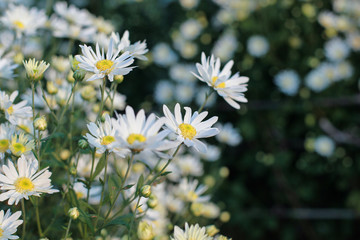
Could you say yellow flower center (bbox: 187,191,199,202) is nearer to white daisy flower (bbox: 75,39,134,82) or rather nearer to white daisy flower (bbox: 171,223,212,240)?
white daisy flower (bbox: 171,223,212,240)

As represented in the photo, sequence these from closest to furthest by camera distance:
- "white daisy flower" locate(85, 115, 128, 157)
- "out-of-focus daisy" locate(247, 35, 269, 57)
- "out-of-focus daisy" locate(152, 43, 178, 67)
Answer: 1. "white daisy flower" locate(85, 115, 128, 157)
2. "out-of-focus daisy" locate(247, 35, 269, 57)
3. "out-of-focus daisy" locate(152, 43, 178, 67)

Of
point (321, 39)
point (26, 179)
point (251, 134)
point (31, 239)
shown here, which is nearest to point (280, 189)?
point (251, 134)

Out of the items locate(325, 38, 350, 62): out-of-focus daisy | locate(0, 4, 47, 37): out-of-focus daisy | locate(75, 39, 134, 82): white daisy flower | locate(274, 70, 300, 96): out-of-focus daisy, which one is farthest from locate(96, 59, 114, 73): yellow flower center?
locate(325, 38, 350, 62): out-of-focus daisy

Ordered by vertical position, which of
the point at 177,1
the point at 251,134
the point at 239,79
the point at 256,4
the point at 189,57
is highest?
the point at 177,1

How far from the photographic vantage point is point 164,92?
2.85 m

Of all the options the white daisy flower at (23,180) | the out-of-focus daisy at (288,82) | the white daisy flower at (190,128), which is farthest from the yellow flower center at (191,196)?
the out-of-focus daisy at (288,82)

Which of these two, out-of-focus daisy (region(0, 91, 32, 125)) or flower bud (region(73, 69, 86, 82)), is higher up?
flower bud (region(73, 69, 86, 82))

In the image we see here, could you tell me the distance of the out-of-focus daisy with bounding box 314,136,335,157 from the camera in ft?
8.02

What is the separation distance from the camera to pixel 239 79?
114 centimetres

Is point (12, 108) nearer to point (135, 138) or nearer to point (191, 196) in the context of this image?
point (135, 138)

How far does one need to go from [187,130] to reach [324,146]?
1746mm

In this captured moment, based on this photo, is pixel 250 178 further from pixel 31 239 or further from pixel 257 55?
pixel 31 239

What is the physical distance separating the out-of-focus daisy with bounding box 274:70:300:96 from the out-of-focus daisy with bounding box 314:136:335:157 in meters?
0.34

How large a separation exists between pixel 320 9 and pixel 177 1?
1071mm
